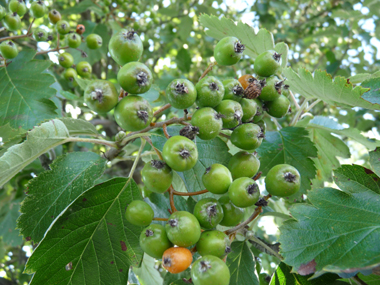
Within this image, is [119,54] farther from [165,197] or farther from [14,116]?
[14,116]

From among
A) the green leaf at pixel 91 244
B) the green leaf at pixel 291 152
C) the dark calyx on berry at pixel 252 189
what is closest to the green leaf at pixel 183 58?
the green leaf at pixel 291 152

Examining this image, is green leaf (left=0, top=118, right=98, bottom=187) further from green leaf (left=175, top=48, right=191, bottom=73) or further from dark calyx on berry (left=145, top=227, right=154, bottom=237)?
green leaf (left=175, top=48, right=191, bottom=73)

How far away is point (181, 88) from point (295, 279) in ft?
4.53

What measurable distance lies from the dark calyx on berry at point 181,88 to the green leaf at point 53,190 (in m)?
0.91

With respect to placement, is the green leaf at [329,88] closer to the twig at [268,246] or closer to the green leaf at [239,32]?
the green leaf at [239,32]

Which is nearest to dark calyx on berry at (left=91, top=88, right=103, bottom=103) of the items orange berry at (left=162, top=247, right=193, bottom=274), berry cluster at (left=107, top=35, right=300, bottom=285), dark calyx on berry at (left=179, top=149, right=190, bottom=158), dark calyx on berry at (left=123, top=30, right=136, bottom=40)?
berry cluster at (left=107, top=35, right=300, bottom=285)

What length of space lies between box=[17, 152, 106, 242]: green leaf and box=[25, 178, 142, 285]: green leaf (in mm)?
207

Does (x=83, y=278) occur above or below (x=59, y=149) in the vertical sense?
above

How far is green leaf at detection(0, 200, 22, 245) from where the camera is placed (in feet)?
13.5

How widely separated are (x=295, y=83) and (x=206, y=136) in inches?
41.3

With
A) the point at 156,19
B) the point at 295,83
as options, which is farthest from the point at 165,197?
the point at 156,19

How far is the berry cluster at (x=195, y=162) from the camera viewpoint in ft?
4.96

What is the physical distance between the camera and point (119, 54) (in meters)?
1.78

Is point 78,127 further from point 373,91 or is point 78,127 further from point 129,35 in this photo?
point 373,91
